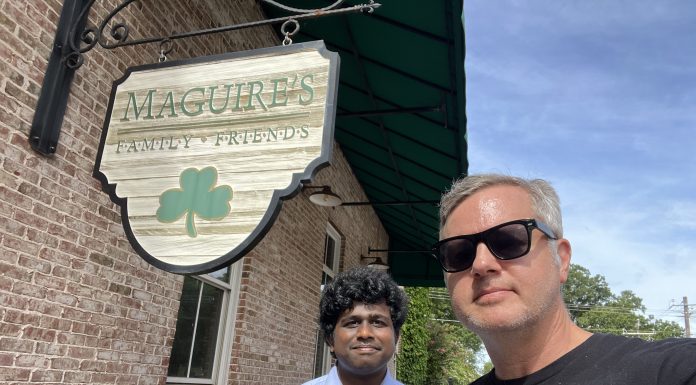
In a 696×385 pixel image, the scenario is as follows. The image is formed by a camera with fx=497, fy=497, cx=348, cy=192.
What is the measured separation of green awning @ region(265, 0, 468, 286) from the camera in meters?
4.23

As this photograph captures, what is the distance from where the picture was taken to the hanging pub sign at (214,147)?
1977 millimetres

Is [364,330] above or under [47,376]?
above

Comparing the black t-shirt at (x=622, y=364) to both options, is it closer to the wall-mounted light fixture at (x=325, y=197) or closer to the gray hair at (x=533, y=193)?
the gray hair at (x=533, y=193)

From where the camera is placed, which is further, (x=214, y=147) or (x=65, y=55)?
(x=65, y=55)

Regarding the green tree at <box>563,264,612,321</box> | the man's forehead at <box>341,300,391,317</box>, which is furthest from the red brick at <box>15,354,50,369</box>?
the green tree at <box>563,264,612,321</box>

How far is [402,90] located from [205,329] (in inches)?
121

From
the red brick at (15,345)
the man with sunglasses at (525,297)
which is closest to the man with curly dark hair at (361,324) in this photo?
the man with sunglasses at (525,297)

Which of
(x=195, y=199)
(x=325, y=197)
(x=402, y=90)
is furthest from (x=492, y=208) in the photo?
(x=325, y=197)

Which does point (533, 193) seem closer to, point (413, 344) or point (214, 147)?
point (214, 147)

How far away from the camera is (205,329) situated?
4.16 metres

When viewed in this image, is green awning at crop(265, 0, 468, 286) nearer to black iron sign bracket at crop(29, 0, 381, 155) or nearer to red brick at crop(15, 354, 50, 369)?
black iron sign bracket at crop(29, 0, 381, 155)

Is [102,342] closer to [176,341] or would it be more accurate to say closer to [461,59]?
[176,341]

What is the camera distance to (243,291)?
455 centimetres

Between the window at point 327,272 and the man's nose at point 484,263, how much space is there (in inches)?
234
